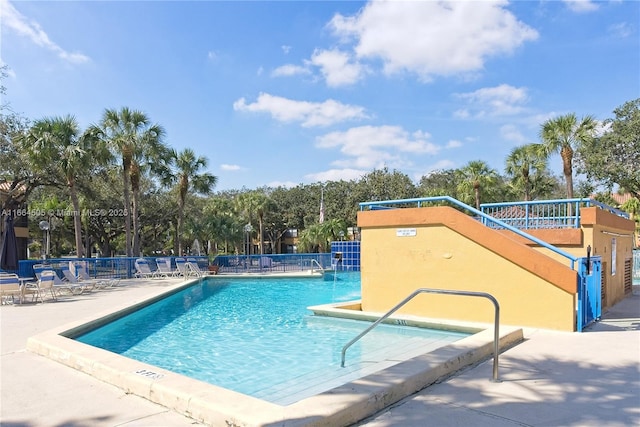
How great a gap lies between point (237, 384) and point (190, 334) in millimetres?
3829

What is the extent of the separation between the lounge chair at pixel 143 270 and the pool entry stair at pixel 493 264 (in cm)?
1427

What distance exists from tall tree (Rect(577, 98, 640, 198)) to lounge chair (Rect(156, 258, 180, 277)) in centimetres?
2398

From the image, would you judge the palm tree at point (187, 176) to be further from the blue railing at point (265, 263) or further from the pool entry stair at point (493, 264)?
the pool entry stair at point (493, 264)

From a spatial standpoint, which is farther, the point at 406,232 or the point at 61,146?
the point at 61,146

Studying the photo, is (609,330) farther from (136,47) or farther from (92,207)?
(92,207)

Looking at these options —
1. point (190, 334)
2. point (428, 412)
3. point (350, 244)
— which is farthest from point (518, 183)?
point (428, 412)

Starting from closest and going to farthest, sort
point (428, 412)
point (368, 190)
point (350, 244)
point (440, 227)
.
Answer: point (428, 412) < point (440, 227) < point (350, 244) < point (368, 190)

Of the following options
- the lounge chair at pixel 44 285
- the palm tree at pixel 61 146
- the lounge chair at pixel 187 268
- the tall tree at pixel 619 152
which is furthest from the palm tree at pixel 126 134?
the tall tree at pixel 619 152

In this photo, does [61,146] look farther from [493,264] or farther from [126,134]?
[493,264]

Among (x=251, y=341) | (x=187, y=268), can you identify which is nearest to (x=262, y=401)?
(x=251, y=341)

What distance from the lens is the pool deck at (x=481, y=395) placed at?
388cm

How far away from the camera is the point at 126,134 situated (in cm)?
2569

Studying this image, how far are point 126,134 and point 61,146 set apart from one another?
441 centimetres

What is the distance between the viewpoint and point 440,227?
9.42 metres
